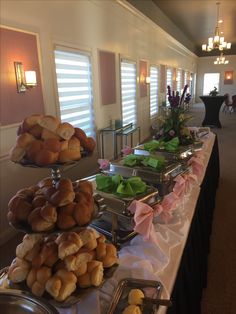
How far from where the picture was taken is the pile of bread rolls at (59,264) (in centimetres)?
61

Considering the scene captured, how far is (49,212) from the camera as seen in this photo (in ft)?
1.91

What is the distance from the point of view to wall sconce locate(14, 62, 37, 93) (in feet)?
7.54

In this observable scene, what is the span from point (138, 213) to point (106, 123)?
3.42 m

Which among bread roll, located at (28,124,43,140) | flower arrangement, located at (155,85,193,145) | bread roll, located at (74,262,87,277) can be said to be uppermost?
bread roll, located at (28,124,43,140)

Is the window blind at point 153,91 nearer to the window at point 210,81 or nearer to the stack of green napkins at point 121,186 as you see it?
the stack of green napkins at point 121,186

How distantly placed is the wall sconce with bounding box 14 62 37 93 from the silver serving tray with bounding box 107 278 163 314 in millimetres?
2052

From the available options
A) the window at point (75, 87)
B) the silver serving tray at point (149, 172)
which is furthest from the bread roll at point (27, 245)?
the window at point (75, 87)

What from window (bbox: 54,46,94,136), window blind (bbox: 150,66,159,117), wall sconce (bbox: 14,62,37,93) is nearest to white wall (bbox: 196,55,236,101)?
window blind (bbox: 150,66,159,117)

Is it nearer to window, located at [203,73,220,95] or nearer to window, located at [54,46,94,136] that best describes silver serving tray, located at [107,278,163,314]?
window, located at [54,46,94,136]

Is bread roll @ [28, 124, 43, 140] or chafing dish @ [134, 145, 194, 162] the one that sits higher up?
bread roll @ [28, 124, 43, 140]

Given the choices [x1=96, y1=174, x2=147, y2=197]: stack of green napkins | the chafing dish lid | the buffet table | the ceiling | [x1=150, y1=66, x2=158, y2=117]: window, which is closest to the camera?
the chafing dish lid

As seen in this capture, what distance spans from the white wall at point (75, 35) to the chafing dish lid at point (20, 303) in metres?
1.87

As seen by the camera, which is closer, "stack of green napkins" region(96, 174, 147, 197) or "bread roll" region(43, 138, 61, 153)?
"bread roll" region(43, 138, 61, 153)

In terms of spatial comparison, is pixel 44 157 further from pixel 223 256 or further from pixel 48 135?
pixel 223 256
